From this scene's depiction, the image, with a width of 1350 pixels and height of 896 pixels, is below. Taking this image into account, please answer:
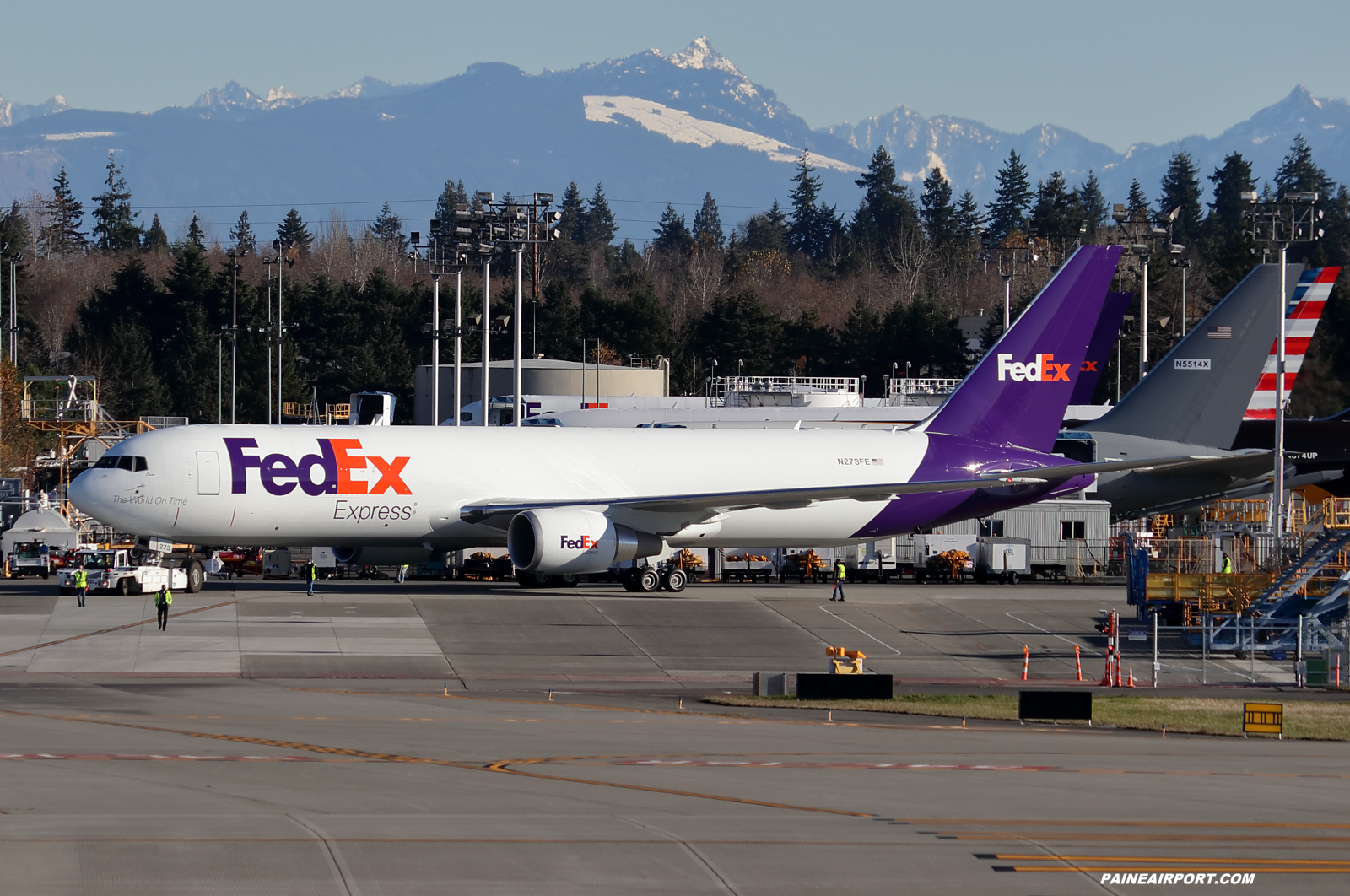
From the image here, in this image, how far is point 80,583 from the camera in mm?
44062

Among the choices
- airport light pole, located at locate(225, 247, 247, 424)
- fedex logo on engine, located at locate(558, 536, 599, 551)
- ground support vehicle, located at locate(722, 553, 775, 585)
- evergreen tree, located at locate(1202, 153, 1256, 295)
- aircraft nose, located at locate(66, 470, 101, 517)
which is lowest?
ground support vehicle, located at locate(722, 553, 775, 585)

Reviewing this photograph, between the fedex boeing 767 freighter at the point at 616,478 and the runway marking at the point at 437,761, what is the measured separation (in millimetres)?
19977

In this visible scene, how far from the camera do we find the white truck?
46625mm

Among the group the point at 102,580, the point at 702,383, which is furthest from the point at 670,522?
the point at 702,383

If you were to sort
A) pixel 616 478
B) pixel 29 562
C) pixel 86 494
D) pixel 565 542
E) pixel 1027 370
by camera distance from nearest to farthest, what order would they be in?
pixel 86 494, pixel 565 542, pixel 616 478, pixel 1027 370, pixel 29 562

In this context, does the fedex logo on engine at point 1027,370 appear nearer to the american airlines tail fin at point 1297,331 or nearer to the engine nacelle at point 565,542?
the engine nacelle at point 565,542

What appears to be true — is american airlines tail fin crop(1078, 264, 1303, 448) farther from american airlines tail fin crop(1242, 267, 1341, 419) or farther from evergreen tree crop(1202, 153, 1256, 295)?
evergreen tree crop(1202, 153, 1256, 295)

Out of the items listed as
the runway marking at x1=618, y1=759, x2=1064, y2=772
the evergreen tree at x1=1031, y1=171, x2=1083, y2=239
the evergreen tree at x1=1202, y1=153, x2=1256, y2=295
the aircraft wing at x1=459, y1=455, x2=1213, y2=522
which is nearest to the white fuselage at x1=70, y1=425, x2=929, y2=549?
the aircraft wing at x1=459, y1=455, x2=1213, y2=522

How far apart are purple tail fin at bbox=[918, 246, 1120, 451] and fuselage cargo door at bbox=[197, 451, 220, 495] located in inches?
933

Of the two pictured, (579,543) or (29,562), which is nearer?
(579,543)

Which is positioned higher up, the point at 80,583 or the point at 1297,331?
the point at 1297,331

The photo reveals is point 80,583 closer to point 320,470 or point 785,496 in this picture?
point 320,470

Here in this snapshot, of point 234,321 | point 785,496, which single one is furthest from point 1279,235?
point 234,321

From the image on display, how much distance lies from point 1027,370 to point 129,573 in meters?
30.7
